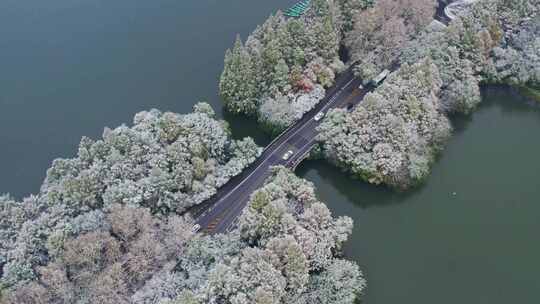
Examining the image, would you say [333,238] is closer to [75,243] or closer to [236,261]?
[236,261]

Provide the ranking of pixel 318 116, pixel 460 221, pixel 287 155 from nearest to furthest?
pixel 460 221 → pixel 287 155 → pixel 318 116

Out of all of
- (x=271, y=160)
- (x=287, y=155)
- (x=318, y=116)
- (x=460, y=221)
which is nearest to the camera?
(x=460, y=221)

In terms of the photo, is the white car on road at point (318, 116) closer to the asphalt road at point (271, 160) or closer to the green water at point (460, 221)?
the asphalt road at point (271, 160)

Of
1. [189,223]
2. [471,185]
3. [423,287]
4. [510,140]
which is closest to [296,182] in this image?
[189,223]

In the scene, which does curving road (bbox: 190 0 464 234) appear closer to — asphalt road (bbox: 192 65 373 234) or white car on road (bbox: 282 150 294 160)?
asphalt road (bbox: 192 65 373 234)

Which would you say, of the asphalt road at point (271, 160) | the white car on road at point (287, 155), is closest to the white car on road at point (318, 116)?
the asphalt road at point (271, 160)

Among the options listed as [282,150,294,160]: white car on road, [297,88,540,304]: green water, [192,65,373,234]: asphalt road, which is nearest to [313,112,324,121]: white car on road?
[192,65,373,234]: asphalt road

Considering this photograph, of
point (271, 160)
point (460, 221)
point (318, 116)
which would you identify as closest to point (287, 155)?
point (271, 160)

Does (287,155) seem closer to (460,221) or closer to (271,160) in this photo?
(271,160)
